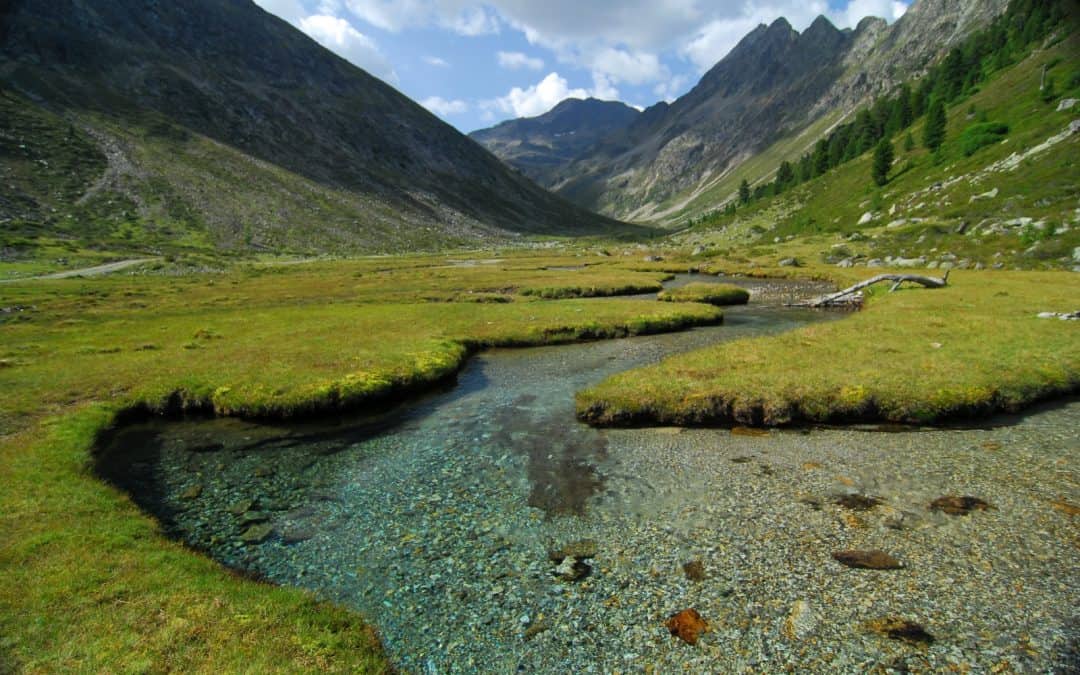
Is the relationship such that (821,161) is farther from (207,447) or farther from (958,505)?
(207,447)

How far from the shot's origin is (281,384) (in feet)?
89.1

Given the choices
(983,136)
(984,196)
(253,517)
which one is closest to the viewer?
(253,517)

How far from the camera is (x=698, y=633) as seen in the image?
11.0m

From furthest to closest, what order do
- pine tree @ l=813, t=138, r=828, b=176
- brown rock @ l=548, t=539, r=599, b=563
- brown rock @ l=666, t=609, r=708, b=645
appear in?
1. pine tree @ l=813, t=138, r=828, b=176
2. brown rock @ l=548, t=539, r=599, b=563
3. brown rock @ l=666, t=609, r=708, b=645

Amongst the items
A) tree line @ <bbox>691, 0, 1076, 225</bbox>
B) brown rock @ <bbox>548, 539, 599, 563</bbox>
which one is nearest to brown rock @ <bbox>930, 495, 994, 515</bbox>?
brown rock @ <bbox>548, 539, 599, 563</bbox>

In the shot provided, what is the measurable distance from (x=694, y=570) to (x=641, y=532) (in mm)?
2130

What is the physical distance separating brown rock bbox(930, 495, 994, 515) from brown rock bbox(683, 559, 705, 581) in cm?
785

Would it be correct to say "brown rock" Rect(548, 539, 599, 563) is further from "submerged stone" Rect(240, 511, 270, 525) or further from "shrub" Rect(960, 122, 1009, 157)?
"shrub" Rect(960, 122, 1009, 157)

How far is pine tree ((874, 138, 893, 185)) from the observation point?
420 feet

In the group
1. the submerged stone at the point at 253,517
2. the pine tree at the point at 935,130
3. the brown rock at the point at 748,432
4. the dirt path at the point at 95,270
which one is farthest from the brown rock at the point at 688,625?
the pine tree at the point at 935,130

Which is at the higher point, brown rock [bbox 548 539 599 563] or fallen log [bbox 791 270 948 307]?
fallen log [bbox 791 270 948 307]

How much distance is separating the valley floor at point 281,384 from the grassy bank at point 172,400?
0.24 feet

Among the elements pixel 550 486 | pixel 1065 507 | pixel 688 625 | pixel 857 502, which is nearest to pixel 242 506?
pixel 550 486

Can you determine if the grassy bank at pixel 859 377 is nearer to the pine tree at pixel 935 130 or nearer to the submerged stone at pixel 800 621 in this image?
the submerged stone at pixel 800 621
